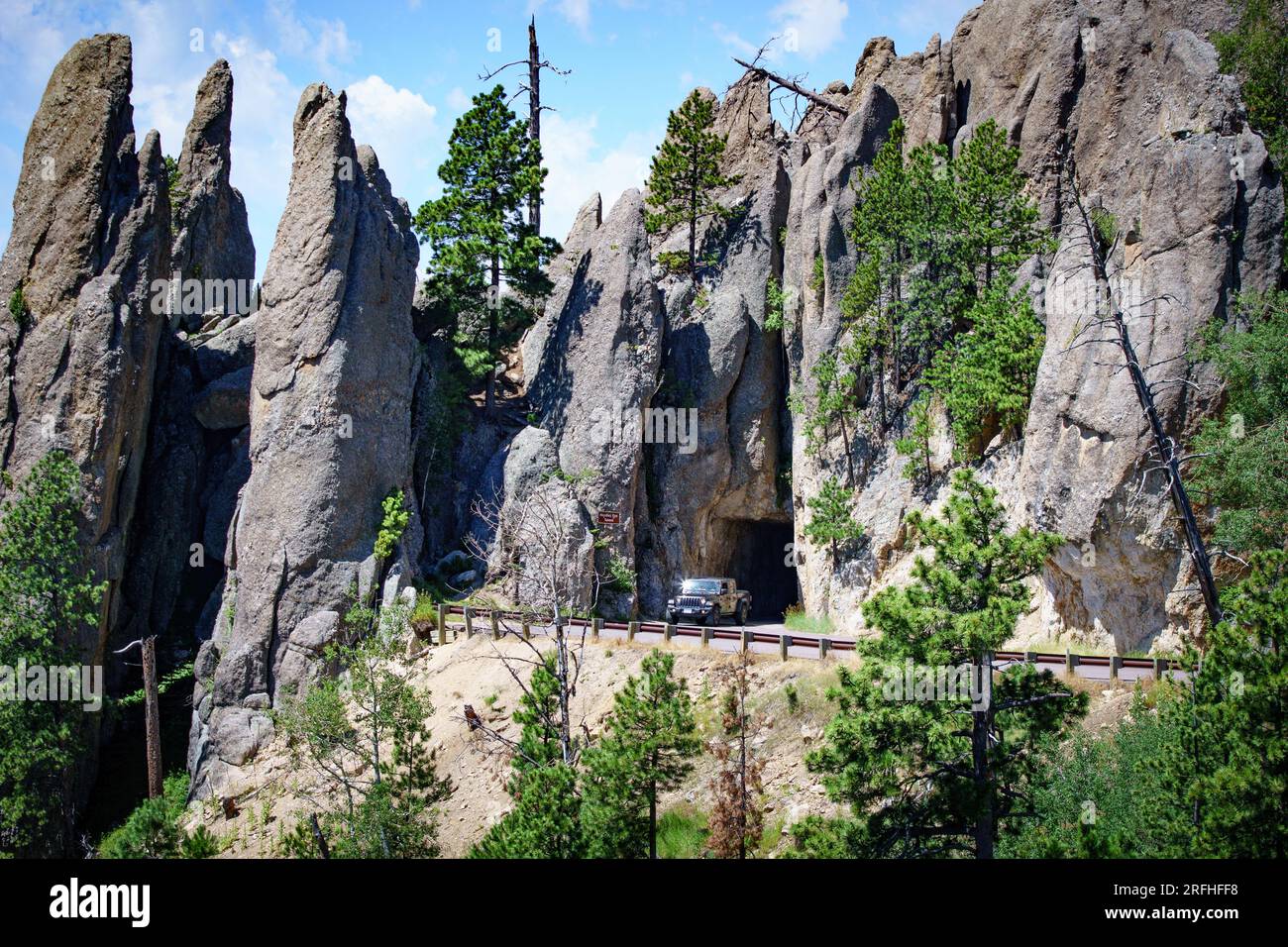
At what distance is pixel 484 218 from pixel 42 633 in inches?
883

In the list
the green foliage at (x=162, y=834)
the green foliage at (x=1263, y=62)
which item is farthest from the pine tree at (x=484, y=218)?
the green foliage at (x=1263, y=62)

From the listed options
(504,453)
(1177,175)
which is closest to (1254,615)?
(1177,175)

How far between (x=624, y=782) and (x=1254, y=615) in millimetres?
11543

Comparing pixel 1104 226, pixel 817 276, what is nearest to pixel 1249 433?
pixel 1104 226

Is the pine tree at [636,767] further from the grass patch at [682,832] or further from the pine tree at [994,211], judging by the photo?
the pine tree at [994,211]

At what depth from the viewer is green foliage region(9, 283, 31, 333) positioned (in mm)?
36438

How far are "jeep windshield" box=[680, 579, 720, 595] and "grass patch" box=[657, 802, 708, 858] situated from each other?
39.4 feet

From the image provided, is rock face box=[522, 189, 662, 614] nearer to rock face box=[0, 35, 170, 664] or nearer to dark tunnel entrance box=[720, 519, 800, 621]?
dark tunnel entrance box=[720, 519, 800, 621]

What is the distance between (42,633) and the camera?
3008 cm

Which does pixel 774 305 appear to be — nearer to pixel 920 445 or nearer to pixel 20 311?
pixel 920 445

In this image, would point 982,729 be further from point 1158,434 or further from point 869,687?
point 1158,434

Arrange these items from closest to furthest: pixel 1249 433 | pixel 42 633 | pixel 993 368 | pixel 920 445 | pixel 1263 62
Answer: pixel 1249 433 < pixel 42 633 < pixel 1263 62 < pixel 993 368 < pixel 920 445

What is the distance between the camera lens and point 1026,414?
103 feet

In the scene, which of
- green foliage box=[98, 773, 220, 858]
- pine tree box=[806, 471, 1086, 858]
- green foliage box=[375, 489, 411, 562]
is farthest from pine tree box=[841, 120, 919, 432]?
green foliage box=[98, 773, 220, 858]
